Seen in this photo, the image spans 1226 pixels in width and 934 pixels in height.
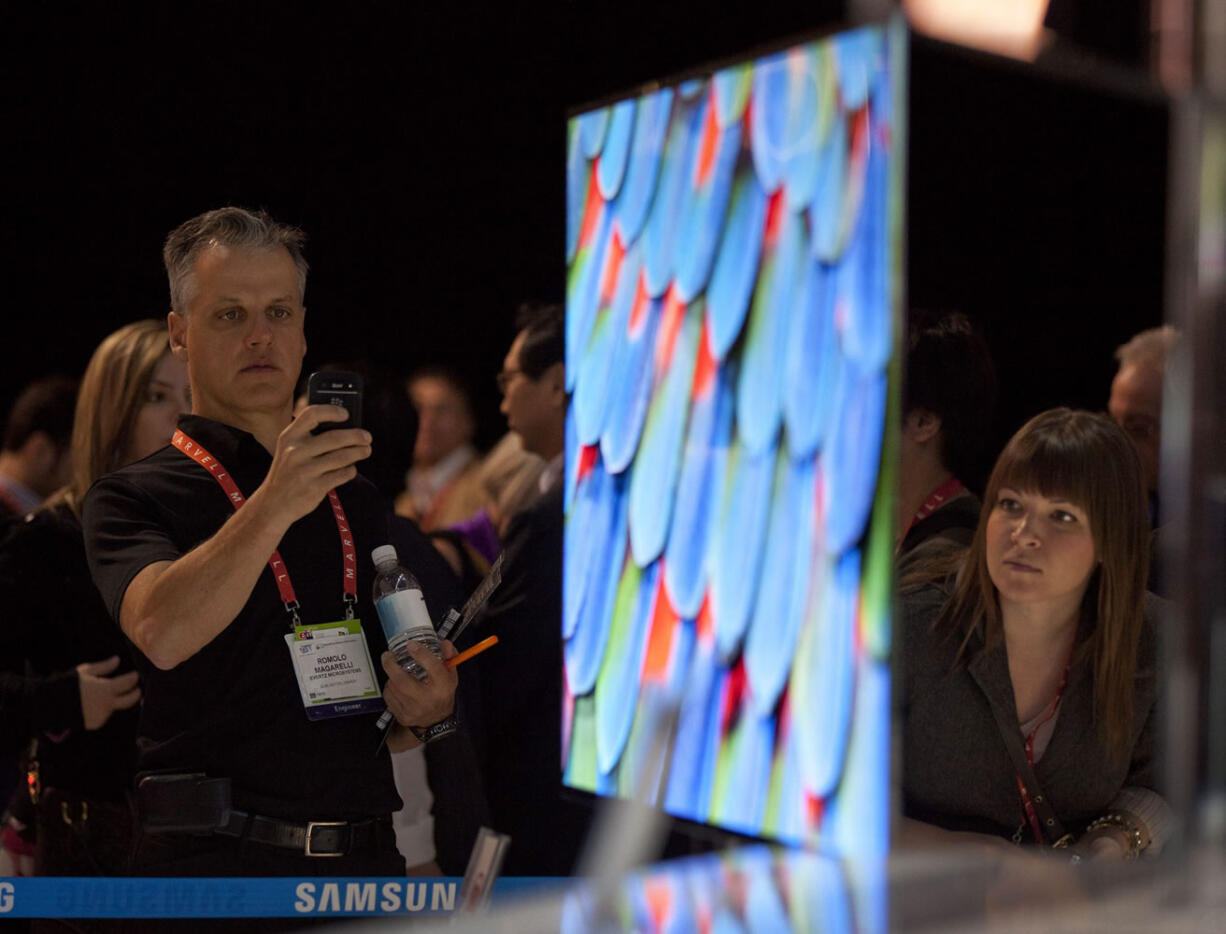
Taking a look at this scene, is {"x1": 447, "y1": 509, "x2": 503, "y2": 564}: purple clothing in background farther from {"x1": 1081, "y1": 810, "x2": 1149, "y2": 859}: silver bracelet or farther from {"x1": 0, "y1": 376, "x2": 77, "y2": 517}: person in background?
{"x1": 1081, "y1": 810, "x2": 1149, "y2": 859}: silver bracelet

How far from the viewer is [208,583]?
5.31 feet

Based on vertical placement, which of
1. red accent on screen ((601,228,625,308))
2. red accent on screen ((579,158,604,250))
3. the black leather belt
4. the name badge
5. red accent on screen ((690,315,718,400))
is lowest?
the black leather belt

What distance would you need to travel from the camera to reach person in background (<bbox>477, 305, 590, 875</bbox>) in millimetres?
2582

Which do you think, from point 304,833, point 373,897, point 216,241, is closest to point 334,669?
point 304,833

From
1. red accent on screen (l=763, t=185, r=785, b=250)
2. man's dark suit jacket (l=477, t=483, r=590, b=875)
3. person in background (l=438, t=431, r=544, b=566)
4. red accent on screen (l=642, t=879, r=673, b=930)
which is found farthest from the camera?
person in background (l=438, t=431, r=544, b=566)

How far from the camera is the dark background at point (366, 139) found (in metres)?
2.23

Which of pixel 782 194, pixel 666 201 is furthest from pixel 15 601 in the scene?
pixel 782 194

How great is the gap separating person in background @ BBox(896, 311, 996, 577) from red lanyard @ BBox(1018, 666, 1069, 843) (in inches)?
15.5

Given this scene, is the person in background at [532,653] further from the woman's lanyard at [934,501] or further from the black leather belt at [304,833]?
the black leather belt at [304,833]

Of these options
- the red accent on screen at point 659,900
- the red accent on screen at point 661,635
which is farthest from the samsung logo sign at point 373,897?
the red accent on screen at point 659,900

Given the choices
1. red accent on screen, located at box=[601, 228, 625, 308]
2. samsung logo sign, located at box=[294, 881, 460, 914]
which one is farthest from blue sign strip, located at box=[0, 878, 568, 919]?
red accent on screen, located at box=[601, 228, 625, 308]

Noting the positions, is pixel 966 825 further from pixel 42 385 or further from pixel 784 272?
pixel 42 385

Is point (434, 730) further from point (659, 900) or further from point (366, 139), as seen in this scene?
point (366, 139)

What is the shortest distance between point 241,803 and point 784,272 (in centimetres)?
94
